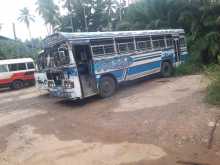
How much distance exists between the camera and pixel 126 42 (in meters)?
11.2

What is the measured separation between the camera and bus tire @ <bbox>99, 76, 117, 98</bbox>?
1003 centimetres

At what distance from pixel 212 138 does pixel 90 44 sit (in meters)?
5.99

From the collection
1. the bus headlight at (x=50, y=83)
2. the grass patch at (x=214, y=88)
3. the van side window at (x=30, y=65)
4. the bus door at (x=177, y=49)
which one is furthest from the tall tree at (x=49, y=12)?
the grass patch at (x=214, y=88)

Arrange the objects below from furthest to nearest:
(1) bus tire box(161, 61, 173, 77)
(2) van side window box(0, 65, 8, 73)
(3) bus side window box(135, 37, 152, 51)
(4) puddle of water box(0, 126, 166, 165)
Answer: (2) van side window box(0, 65, 8, 73)
(1) bus tire box(161, 61, 173, 77)
(3) bus side window box(135, 37, 152, 51)
(4) puddle of water box(0, 126, 166, 165)

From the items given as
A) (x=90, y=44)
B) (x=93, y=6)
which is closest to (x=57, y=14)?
(x=93, y=6)

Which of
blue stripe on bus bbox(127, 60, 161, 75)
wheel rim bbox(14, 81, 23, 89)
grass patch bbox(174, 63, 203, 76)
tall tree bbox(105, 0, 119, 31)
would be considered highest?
tall tree bbox(105, 0, 119, 31)

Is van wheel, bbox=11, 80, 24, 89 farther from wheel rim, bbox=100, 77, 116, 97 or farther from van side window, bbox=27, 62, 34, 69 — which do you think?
wheel rim, bbox=100, 77, 116, 97

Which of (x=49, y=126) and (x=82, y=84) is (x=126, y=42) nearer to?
(x=82, y=84)

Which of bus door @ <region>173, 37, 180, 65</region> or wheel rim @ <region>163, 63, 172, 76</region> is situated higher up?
bus door @ <region>173, 37, 180, 65</region>

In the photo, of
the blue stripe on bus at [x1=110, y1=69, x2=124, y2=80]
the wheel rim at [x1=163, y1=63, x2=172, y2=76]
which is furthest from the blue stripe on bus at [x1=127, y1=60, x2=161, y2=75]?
the wheel rim at [x1=163, y1=63, x2=172, y2=76]

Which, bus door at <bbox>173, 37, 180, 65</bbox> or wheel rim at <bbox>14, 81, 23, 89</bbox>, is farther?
wheel rim at <bbox>14, 81, 23, 89</bbox>

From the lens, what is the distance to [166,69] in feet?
45.1

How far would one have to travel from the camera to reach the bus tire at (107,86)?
32.9 feet

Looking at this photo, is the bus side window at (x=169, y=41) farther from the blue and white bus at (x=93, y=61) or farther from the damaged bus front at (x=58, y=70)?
the damaged bus front at (x=58, y=70)
